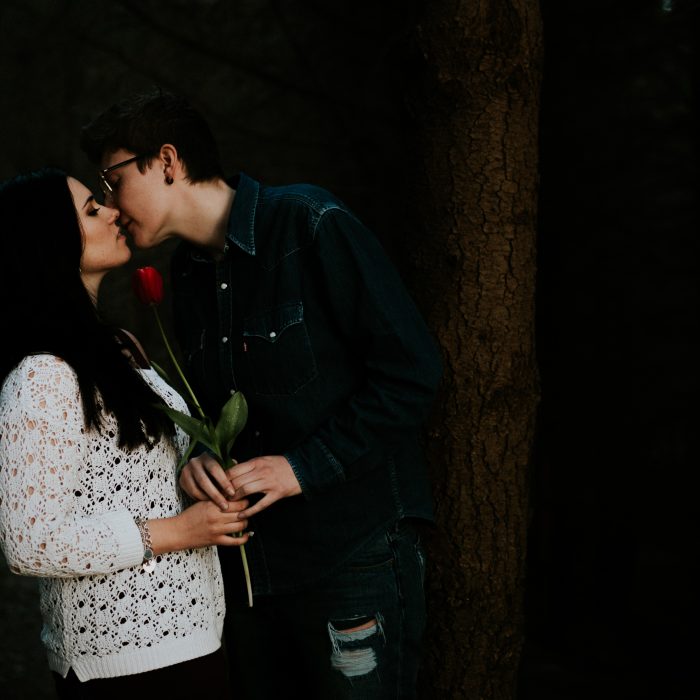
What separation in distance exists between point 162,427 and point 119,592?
0.34 m

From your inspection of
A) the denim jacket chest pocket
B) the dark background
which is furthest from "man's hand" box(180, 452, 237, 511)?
the dark background

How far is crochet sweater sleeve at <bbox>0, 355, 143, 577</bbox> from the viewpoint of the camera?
1.77 metres

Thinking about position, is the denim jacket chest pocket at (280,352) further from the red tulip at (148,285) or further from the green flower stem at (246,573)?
the green flower stem at (246,573)

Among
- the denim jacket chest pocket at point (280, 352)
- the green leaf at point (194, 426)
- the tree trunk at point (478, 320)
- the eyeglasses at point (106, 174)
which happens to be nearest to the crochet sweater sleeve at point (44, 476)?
the green leaf at point (194, 426)

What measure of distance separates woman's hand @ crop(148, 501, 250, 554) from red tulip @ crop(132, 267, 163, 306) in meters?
0.50

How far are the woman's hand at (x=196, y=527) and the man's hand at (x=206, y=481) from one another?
0.05 ft

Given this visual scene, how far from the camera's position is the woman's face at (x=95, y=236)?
2.05 m

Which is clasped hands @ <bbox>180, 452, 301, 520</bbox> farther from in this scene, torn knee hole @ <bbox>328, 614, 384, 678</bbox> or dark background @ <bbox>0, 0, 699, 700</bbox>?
dark background @ <bbox>0, 0, 699, 700</bbox>

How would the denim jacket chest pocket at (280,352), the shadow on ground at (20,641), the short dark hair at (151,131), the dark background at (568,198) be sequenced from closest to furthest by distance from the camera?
the denim jacket chest pocket at (280,352), the short dark hair at (151,131), the dark background at (568,198), the shadow on ground at (20,641)

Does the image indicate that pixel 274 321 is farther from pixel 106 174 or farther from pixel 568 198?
pixel 568 198

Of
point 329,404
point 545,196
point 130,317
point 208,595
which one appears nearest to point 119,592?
point 208,595

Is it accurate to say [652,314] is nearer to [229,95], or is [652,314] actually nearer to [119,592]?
[229,95]

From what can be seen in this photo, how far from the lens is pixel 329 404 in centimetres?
212

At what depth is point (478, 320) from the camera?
2.68 metres
